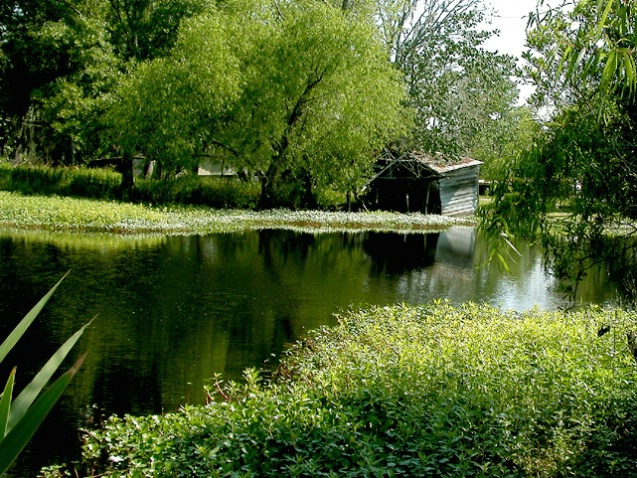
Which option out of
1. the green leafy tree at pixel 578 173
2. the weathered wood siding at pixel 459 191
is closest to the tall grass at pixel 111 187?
the weathered wood siding at pixel 459 191

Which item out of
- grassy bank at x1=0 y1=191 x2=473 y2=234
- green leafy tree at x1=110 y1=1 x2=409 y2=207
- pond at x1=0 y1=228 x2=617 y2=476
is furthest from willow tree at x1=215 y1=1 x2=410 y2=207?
pond at x1=0 y1=228 x2=617 y2=476

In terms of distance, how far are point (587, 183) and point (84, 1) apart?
35.7 meters

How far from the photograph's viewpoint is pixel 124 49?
3653 centimetres

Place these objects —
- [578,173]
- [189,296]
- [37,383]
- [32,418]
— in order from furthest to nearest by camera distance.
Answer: [189,296] → [578,173] → [37,383] → [32,418]

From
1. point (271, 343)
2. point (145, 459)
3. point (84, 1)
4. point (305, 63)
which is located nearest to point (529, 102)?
point (271, 343)

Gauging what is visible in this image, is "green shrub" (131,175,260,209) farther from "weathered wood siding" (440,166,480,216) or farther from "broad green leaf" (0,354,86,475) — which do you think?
"broad green leaf" (0,354,86,475)

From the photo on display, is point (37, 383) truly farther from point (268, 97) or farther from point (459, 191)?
point (459, 191)

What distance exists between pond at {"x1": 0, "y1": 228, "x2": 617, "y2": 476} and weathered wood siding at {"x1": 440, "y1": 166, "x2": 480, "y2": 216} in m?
14.7

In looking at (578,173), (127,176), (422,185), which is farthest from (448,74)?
(578,173)

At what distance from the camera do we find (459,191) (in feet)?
143

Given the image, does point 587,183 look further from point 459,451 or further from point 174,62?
point 174,62

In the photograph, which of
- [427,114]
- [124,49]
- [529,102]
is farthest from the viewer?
[427,114]

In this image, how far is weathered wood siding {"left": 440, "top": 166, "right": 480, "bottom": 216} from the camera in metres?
42.2

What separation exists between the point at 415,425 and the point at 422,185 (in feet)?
121
